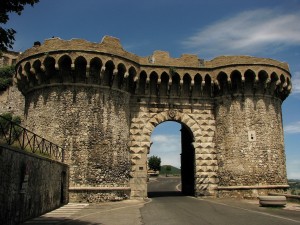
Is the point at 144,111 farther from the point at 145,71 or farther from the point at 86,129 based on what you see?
the point at 86,129

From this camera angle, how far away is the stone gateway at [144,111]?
1966cm

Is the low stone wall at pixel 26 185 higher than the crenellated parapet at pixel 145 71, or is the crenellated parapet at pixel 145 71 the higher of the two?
the crenellated parapet at pixel 145 71

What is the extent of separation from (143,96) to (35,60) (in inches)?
280

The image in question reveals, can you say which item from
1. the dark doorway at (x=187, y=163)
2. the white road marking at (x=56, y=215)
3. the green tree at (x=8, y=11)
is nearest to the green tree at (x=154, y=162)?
the dark doorway at (x=187, y=163)

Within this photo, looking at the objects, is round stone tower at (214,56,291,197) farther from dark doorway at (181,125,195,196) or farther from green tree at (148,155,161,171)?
green tree at (148,155,161,171)

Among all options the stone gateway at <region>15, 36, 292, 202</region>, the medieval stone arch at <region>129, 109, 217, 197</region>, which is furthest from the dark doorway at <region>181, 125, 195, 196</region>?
the medieval stone arch at <region>129, 109, 217, 197</region>

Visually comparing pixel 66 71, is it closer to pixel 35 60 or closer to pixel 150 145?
pixel 35 60

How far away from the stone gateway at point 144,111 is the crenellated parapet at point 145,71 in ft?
0.20

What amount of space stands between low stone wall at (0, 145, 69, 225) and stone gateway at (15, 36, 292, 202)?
11.2 ft

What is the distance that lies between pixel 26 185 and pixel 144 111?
37.8ft

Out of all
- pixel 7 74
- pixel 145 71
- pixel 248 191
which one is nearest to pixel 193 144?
pixel 248 191

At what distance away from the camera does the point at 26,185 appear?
11.8m

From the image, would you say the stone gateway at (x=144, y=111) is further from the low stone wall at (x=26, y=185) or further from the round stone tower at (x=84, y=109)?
the low stone wall at (x=26, y=185)

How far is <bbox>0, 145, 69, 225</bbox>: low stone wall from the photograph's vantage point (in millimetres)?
10228
